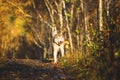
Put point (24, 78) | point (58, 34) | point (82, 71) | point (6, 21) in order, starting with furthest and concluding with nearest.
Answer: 1. point (6, 21)
2. point (58, 34)
3. point (82, 71)
4. point (24, 78)

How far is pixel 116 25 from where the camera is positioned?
10.4m

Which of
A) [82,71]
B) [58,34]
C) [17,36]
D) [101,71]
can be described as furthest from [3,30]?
[101,71]

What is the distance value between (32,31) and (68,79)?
1012 inches

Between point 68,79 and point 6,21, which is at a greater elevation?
point 6,21

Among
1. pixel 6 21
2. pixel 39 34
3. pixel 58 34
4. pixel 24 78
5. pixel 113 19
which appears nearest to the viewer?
pixel 113 19

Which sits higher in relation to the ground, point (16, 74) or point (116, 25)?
point (116, 25)

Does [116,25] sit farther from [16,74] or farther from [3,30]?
[3,30]

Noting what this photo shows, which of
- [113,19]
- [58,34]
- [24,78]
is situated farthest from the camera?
[58,34]

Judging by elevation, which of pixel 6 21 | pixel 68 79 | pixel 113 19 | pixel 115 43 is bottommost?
pixel 68 79

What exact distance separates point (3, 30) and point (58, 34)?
1702 cm

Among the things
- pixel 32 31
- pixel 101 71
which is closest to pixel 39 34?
pixel 32 31

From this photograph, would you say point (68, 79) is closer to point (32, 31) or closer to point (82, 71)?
point (82, 71)

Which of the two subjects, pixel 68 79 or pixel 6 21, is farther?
pixel 6 21

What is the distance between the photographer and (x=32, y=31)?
124 ft
